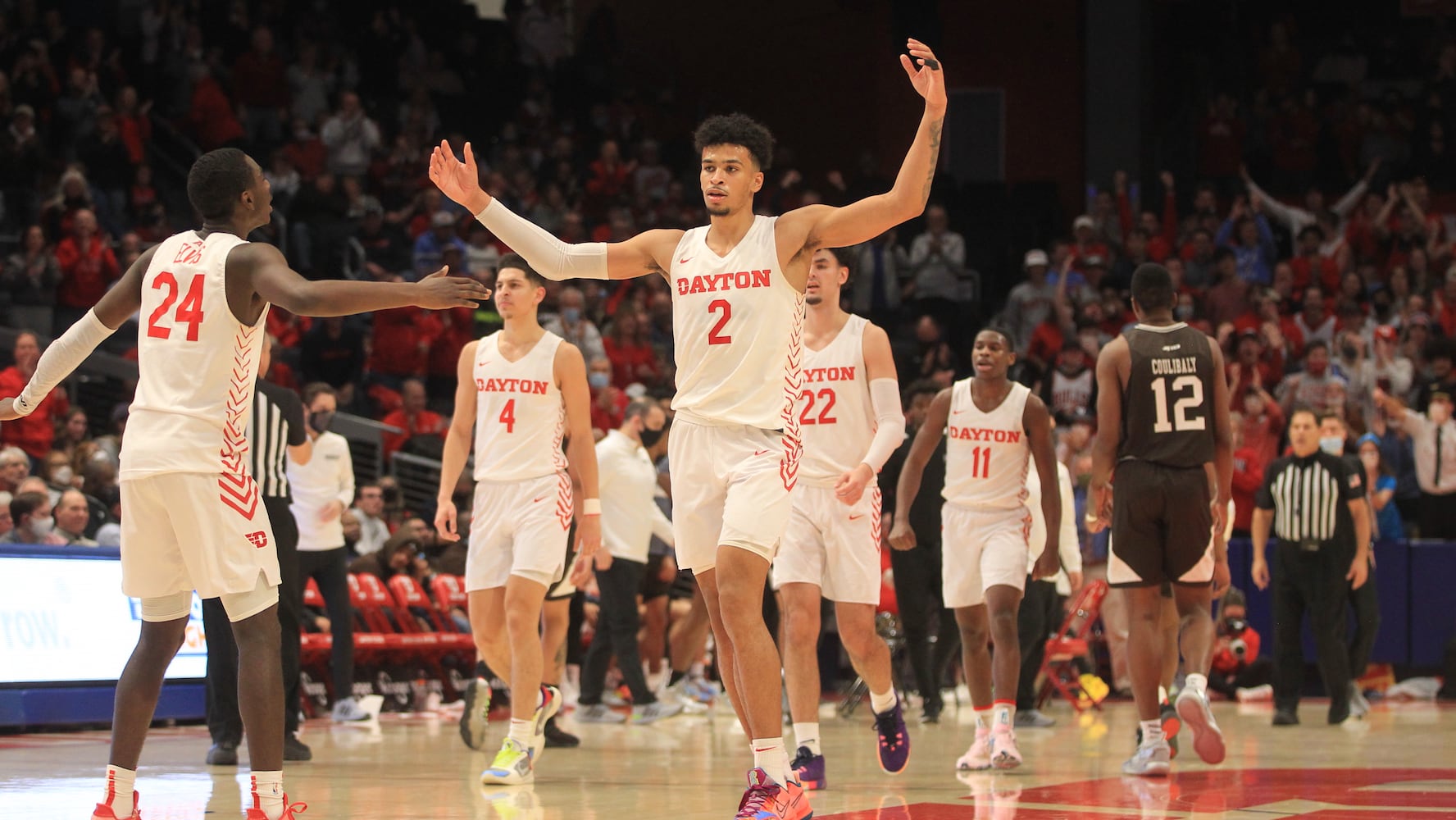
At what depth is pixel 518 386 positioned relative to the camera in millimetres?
8727

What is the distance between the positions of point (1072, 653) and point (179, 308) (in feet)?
31.3

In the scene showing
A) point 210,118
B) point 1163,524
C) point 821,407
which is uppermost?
point 210,118

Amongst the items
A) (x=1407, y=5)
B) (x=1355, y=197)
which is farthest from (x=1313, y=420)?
(x=1407, y=5)

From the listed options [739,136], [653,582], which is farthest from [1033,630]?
[739,136]

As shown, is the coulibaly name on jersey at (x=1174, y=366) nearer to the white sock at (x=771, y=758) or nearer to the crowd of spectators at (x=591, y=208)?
the white sock at (x=771, y=758)

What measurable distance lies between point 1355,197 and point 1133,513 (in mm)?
14665

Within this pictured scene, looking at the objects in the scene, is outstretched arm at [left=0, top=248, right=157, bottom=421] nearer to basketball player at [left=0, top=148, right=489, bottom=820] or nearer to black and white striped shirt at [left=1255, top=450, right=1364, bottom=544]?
basketball player at [left=0, top=148, right=489, bottom=820]

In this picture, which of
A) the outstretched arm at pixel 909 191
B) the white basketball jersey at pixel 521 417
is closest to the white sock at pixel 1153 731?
the white basketball jersey at pixel 521 417

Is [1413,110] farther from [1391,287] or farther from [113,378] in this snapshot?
[113,378]

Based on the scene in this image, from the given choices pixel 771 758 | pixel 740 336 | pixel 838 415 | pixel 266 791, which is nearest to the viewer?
pixel 266 791

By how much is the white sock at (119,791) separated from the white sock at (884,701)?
348cm

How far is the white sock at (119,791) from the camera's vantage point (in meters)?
5.57

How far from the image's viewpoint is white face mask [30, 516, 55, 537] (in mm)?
11102

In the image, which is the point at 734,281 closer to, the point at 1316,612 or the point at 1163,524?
the point at 1163,524
